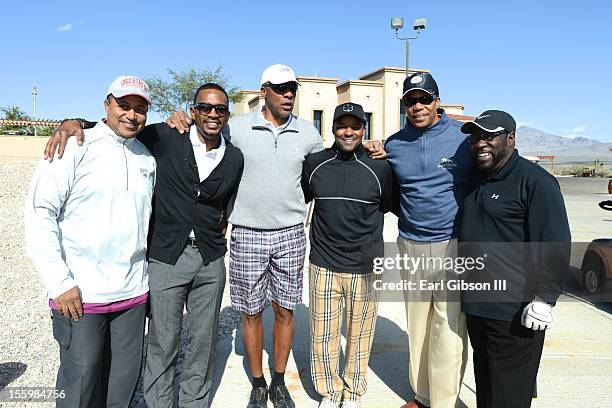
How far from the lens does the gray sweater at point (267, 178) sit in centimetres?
355

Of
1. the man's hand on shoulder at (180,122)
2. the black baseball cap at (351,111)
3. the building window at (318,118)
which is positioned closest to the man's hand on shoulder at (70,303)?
Answer: the man's hand on shoulder at (180,122)

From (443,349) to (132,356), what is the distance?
2.11 meters

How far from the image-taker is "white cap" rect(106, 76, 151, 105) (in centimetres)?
265

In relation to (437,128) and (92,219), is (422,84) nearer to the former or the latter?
(437,128)

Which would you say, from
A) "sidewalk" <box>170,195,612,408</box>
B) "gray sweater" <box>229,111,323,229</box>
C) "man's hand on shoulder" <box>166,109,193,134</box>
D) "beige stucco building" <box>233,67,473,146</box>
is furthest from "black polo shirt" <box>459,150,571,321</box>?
"beige stucco building" <box>233,67,473,146</box>

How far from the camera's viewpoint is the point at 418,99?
3.36 meters

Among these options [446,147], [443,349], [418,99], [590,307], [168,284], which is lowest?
[590,307]

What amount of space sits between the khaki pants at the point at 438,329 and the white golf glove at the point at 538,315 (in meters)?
0.69

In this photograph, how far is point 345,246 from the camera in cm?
352

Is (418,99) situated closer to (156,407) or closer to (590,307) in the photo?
(156,407)

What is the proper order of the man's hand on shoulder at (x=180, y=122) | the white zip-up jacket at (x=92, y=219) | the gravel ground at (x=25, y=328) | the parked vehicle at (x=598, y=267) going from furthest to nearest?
1. the parked vehicle at (x=598, y=267)
2. the gravel ground at (x=25, y=328)
3. the man's hand on shoulder at (x=180, y=122)
4. the white zip-up jacket at (x=92, y=219)

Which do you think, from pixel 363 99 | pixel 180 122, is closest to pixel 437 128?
pixel 180 122

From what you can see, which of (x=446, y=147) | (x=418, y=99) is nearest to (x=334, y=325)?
(x=446, y=147)

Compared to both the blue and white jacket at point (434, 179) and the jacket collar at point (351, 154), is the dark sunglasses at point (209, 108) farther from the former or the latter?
the blue and white jacket at point (434, 179)
